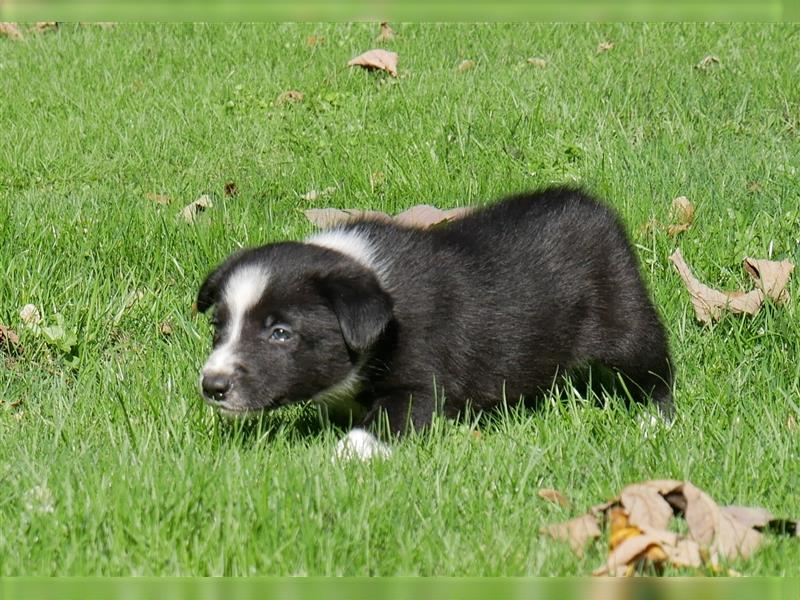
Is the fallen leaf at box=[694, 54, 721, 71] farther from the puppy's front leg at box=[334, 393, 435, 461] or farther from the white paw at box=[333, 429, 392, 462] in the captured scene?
the white paw at box=[333, 429, 392, 462]

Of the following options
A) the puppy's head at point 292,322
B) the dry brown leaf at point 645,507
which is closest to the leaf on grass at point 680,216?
the puppy's head at point 292,322

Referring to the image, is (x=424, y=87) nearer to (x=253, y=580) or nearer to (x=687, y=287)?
(x=687, y=287)

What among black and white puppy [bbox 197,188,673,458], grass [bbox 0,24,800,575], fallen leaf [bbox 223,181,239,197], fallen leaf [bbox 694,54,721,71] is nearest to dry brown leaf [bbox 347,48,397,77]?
grass [bbox 0,24,800,575]

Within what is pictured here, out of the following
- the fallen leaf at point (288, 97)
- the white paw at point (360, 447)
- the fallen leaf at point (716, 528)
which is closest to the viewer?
the fallen leaf at point (716, 528)

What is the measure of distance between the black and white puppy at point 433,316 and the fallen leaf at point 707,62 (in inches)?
129

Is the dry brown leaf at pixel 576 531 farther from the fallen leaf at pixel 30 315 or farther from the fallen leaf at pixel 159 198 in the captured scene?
the fallen leaf at pixel 159 198

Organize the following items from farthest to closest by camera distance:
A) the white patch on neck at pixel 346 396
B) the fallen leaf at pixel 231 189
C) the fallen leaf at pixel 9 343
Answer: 1. the fallen leaf at pixel 231 189
2. the fallen leaf at pixel 9 343
3. the white patch on neck at pixel 346 396

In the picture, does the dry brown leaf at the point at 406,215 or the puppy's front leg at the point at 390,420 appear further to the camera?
the dry brown leaf at the point at 406,215

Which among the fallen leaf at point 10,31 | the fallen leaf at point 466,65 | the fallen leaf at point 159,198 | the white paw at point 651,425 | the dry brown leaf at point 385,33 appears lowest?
the white paw at point 651,425

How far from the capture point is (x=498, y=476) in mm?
3871

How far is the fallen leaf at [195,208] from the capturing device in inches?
245

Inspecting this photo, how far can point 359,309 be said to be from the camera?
428 cm

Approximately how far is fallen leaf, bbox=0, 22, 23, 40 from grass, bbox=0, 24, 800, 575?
0.09 m

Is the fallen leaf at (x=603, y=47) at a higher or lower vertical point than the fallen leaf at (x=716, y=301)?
higher
